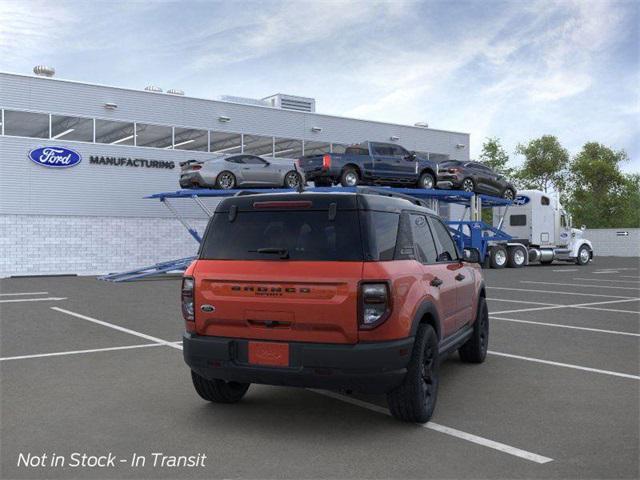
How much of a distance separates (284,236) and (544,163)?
→ 231 ft

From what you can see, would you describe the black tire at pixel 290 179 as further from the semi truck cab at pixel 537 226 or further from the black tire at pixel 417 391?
the black tire at pixel 417 391

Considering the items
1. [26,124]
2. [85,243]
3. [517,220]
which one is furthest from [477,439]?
[517,220]

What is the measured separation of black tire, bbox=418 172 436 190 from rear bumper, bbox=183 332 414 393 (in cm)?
1982

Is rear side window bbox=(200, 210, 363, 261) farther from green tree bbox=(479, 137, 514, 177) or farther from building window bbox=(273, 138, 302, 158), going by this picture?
green tree bbox=(479, 137, 514, 177)

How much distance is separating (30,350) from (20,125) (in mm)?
19248

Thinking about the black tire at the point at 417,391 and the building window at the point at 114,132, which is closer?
the black tire at the point at 417,391

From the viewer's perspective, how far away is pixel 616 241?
48.0m

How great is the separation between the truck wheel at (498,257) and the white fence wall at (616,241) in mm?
23151

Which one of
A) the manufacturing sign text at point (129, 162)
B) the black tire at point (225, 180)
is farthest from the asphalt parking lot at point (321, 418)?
the manufacturing sign text at point (129, 162)

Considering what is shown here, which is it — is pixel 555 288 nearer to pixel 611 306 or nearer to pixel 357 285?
pixel 611 306

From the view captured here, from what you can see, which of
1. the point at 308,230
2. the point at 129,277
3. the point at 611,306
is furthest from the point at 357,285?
the point at 129,277

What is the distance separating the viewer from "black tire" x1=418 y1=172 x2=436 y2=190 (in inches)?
948

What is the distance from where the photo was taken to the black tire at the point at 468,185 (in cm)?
2598

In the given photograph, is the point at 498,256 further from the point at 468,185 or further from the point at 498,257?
the point at 468,185
